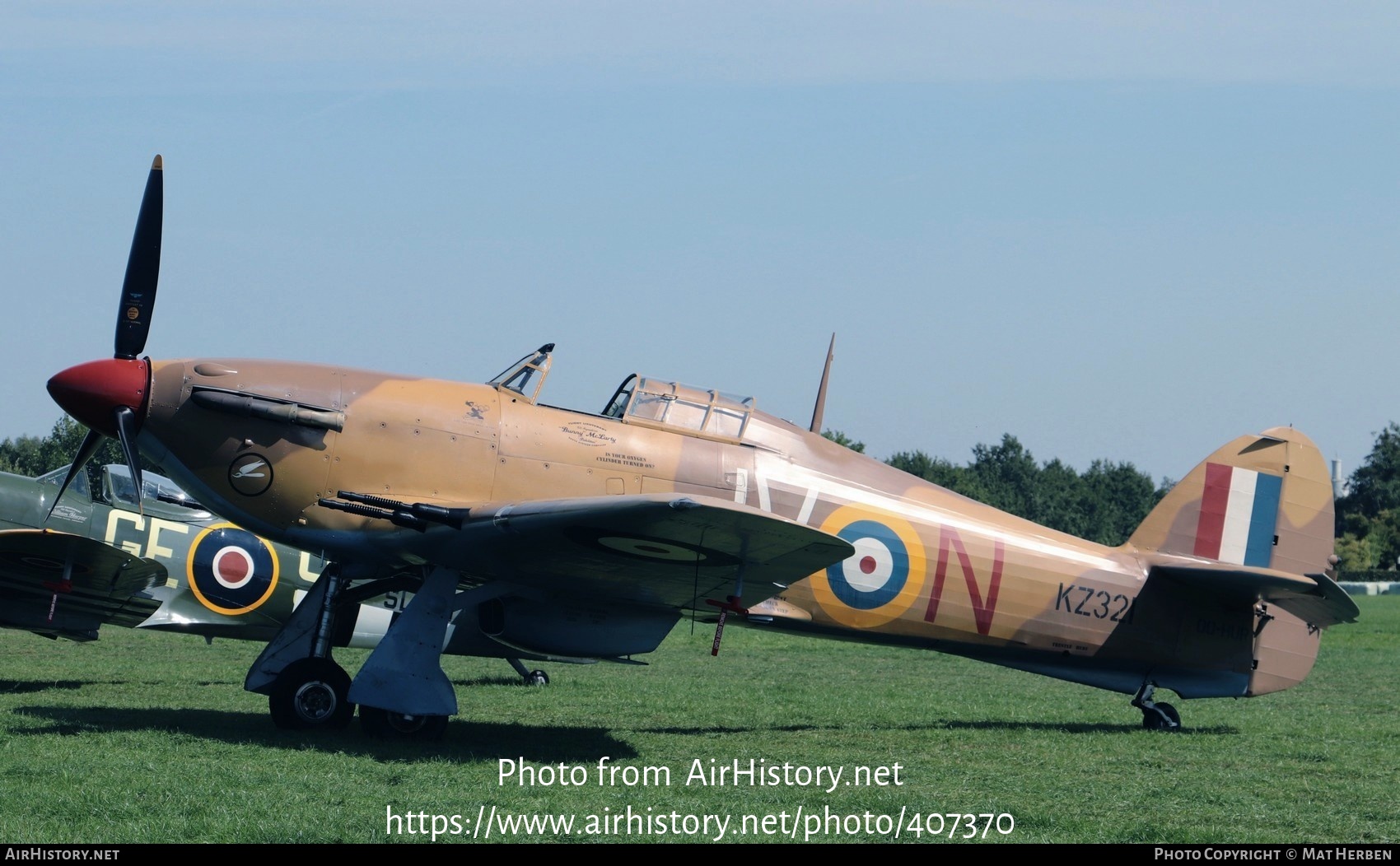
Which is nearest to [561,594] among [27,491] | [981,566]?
[981,566]

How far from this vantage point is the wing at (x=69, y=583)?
10.9m

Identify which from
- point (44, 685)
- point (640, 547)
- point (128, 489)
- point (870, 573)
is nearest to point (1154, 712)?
point (870, 573)

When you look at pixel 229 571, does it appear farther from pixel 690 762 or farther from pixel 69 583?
pixel 690 762

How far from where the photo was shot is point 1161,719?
36.3 feet

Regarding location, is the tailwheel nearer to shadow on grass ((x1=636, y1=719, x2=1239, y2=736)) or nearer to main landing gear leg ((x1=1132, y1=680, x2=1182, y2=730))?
shadow on grass ((x1=636, y1=719, x2=1239, y2=736))

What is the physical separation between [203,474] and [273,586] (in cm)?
400

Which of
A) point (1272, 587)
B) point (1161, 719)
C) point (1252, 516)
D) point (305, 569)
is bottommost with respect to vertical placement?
point (305, 569)

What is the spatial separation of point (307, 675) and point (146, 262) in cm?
314

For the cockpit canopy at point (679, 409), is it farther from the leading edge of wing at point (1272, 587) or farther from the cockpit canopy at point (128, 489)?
the cockpit canopy at point (128, 489)

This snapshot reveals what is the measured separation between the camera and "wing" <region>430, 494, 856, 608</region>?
7.76m

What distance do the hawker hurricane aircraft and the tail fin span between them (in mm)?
29

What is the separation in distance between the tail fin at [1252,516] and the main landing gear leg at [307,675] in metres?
6.68

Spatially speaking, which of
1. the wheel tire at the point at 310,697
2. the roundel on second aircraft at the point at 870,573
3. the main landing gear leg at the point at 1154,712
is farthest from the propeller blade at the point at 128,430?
the main landing gear leg at the point at 1154,712
